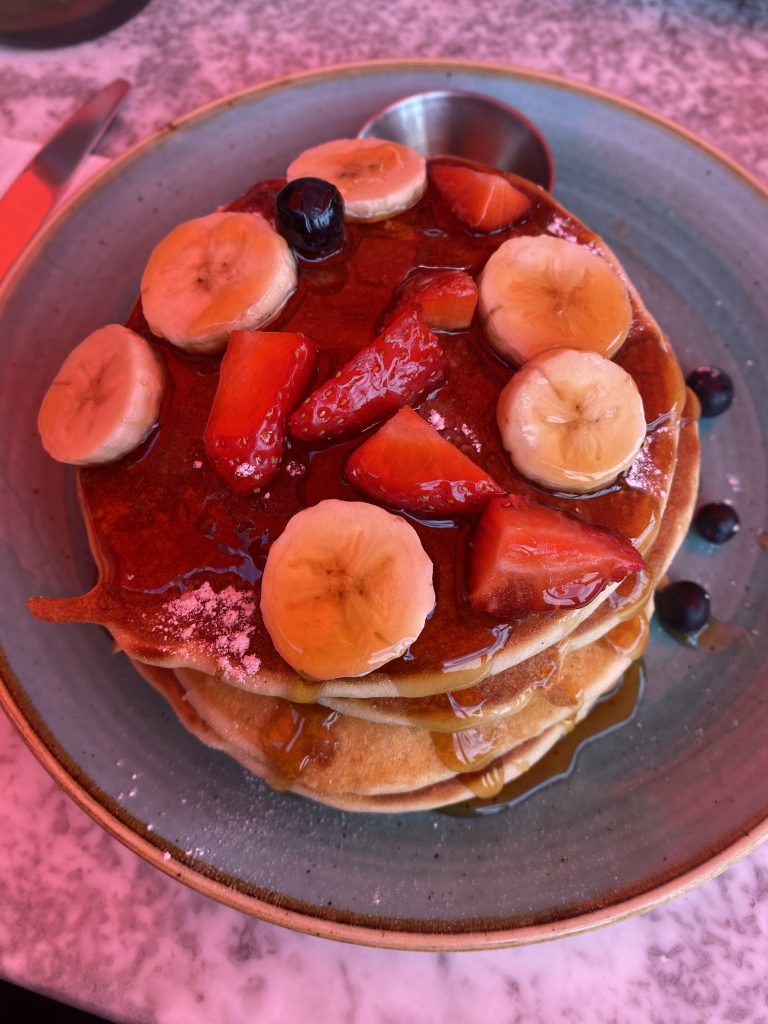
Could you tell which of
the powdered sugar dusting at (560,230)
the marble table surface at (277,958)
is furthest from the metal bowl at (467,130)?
the marble table surface at (277,958)

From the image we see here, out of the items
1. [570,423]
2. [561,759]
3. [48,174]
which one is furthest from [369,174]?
[561,759]

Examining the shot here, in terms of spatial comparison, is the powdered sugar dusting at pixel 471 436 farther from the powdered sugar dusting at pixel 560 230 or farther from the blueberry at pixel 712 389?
the blueberry at pixel 712 389

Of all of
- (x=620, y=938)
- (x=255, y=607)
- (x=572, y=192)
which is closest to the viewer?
(x=255, y=607)

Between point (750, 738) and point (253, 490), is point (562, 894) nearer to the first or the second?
point (750, 738)

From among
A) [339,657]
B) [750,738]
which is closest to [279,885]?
[339,657]

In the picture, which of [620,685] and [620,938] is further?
[620,685]

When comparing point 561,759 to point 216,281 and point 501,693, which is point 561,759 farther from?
point 216,281
